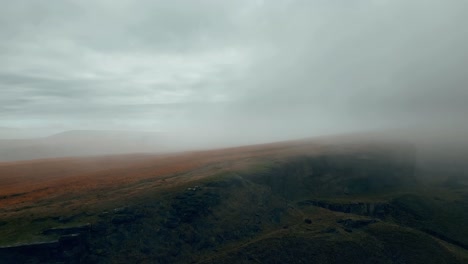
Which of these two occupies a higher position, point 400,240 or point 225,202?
point 225,202

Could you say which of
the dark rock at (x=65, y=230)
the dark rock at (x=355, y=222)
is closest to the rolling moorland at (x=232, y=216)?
the dark rock at (x=65, y=230)

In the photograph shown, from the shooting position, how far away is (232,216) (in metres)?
98.9

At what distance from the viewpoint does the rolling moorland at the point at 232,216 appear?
3132 inches

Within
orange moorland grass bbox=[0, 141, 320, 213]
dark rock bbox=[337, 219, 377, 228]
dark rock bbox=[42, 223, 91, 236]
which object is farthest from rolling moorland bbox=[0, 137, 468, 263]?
orange moorland grass bbox=[0, 141, 320, 213]

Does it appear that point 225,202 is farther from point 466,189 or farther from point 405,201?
point 466,189

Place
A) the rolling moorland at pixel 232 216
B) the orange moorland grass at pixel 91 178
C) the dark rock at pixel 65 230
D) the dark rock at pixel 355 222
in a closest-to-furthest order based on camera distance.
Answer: the dark rock at pixel 65 230, the rolling moorland at pixel 232 216, the dark rock at pixel 355 222, the orange moorland grass at pixel 91 178

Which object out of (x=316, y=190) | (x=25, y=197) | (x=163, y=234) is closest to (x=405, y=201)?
(x=316, y=190)

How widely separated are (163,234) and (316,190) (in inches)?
2658

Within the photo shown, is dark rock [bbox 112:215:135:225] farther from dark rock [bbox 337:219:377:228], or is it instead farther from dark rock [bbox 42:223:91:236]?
dark rock [bbox 337:219:377:228]

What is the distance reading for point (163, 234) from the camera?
281 ft

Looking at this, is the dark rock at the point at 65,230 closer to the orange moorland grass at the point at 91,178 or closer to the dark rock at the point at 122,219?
the dark rock at the point at 122,219

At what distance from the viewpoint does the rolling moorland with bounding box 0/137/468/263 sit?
Answer: 261 ft

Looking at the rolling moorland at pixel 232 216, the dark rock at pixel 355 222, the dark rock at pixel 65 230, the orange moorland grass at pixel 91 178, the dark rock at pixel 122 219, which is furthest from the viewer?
the orange moorland grass at pixel 91 178

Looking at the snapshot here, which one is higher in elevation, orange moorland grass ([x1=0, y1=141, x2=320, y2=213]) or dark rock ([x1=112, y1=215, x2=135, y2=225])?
orange moorland grass ([x1=0, y1=141, x2=320, y2=213])
